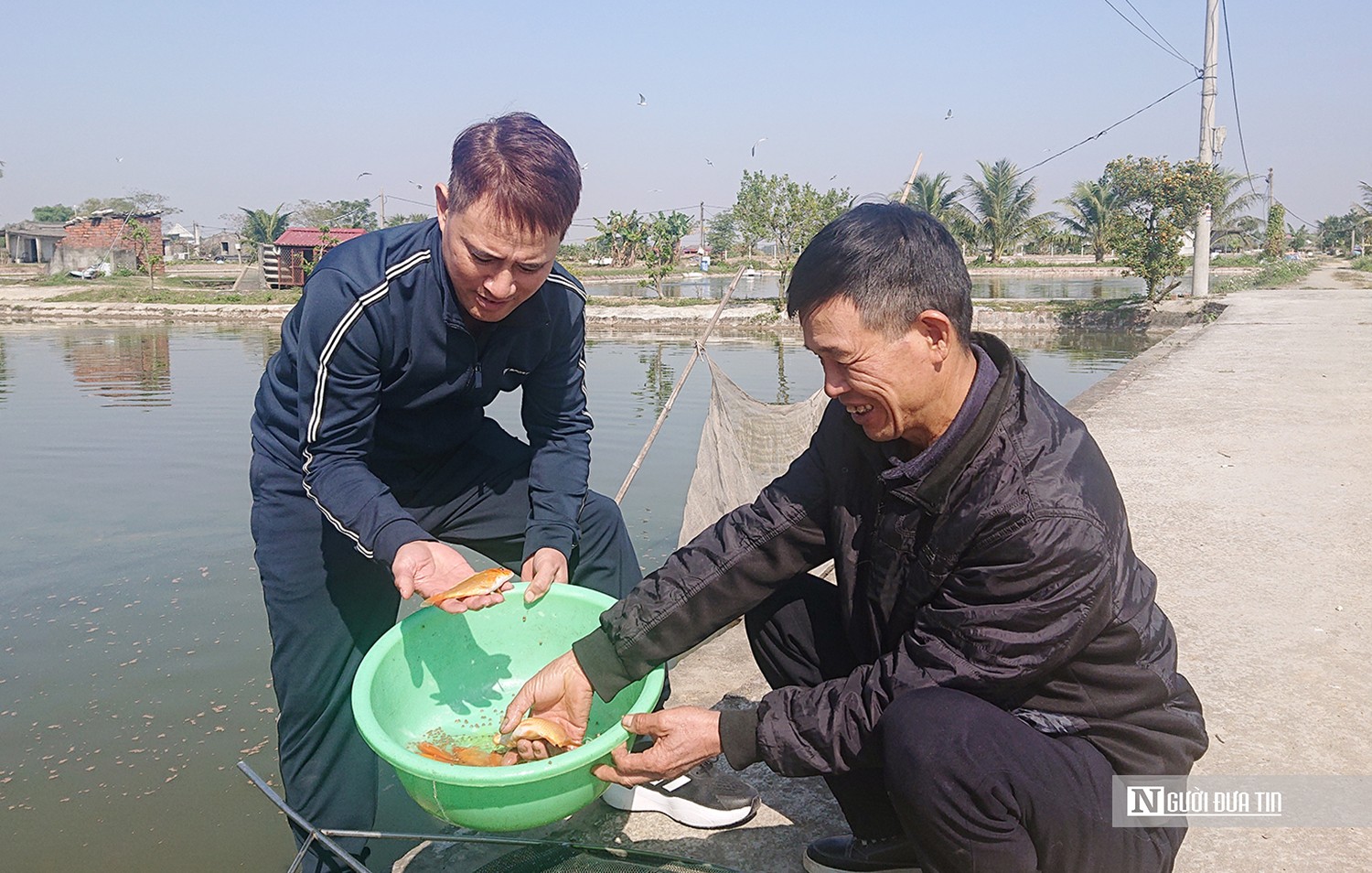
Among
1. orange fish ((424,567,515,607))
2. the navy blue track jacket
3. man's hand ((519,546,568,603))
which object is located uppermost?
the navy blue track jacket

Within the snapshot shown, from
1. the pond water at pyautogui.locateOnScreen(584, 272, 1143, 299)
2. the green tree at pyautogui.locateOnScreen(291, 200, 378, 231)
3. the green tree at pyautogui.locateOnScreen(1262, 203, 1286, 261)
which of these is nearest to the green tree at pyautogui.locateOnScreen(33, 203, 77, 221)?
the green tree at pyautogui.locateOnScreen(291, 200, 378, 231)

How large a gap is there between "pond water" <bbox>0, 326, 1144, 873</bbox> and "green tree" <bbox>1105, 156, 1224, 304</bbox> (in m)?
9.05

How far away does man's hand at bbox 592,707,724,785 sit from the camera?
65.1 inches

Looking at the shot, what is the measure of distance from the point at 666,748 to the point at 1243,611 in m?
2.23

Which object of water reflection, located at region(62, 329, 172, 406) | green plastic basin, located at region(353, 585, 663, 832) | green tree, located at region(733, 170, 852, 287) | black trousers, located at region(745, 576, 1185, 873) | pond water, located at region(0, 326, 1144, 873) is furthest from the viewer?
green tree, located at region(733, 170, 852, 287)

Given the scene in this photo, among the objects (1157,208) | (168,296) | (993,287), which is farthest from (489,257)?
(168,296)

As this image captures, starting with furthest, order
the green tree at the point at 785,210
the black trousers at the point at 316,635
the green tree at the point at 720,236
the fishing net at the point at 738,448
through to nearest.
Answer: the green tree at the point at 720,236 < the green tree at the point at 785,210 < the fishing net at the point at 738,448 < the black trousers at the point at 316,635

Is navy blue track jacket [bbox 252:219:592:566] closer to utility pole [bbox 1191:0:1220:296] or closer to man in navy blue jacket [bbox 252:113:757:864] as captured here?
man in navy blue jacket [bbox 252:113:757:864]

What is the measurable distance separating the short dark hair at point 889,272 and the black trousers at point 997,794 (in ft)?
1.89

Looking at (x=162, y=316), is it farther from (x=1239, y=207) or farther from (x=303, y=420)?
(x=1239, y=207)

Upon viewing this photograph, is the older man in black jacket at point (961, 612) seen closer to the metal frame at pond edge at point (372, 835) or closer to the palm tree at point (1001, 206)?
the metal frame at pond edge at point (372, 835)

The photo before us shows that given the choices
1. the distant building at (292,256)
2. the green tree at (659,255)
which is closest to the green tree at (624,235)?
the green tree at (659,255)

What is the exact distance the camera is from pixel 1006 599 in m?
1.49

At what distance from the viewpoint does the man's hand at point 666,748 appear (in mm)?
1654
